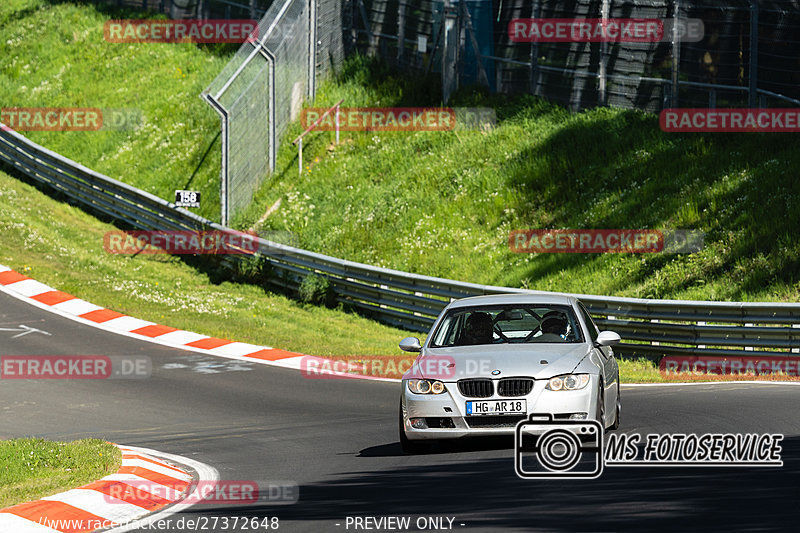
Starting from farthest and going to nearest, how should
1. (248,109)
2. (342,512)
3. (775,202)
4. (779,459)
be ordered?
(248,109)
(775,202)
(779,459)
(342,512)

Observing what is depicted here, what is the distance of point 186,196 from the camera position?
1014 inches

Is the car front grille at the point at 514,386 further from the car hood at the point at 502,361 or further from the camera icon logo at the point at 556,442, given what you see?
the camera icon logo at the point at 556,442

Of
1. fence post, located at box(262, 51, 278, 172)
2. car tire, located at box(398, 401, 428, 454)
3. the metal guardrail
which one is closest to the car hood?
car tire, located at box(398, 401, 428, 454)

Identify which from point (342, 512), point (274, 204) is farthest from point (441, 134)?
point (342, 512)

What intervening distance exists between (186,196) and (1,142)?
11.1 m

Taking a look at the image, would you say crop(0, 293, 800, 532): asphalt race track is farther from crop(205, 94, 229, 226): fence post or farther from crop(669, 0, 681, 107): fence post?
crop(669, 0, 681, 107): fence post

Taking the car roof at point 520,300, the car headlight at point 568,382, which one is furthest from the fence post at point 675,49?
the car headlight at point 568,382

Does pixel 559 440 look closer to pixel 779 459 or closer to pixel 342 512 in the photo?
pixel 779 459

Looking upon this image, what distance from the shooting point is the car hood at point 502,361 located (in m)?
10.0

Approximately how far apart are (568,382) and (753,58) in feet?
49.7

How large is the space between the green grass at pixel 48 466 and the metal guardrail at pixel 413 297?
8606 mm

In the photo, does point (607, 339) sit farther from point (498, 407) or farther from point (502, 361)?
point (498, 407)

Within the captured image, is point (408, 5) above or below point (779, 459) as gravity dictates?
above

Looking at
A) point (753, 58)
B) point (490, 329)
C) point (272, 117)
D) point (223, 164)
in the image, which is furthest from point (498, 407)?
point (272, 117)
